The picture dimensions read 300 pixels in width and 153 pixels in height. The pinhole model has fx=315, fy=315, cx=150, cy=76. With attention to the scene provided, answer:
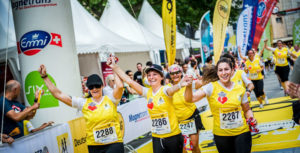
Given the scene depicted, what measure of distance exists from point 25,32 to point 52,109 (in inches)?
63.8

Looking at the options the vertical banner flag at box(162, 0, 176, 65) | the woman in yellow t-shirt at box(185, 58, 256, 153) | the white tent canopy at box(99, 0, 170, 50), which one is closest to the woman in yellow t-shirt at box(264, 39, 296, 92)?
the white tent canopy at box(99, 0, 170, 50)

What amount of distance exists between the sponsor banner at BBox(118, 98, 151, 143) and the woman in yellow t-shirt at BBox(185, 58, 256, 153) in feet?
13.6

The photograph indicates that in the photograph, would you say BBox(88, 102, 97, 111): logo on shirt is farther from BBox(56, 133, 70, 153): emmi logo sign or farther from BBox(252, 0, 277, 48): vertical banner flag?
BBox(252, 0, 277, 48): vertical banner flag

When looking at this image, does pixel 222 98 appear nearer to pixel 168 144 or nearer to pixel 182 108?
pixel 168 144

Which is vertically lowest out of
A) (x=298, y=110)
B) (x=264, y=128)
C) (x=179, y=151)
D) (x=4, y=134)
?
(x=264, y=128)

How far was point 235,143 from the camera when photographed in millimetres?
4328

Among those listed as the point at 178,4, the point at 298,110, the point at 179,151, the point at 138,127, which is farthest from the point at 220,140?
the point at 178,4

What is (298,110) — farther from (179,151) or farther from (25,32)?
(25,32)

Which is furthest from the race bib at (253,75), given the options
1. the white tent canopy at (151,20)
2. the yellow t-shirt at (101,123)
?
the white tent canopy at (151,20)

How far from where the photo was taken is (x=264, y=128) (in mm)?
8203

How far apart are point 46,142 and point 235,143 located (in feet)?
10.3

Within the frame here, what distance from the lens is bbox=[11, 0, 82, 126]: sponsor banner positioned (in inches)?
245

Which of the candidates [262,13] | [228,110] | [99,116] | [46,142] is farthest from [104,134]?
[262,13]

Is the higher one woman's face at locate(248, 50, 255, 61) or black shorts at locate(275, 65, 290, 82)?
woman's face at locate(248, 50, 255, 61)
